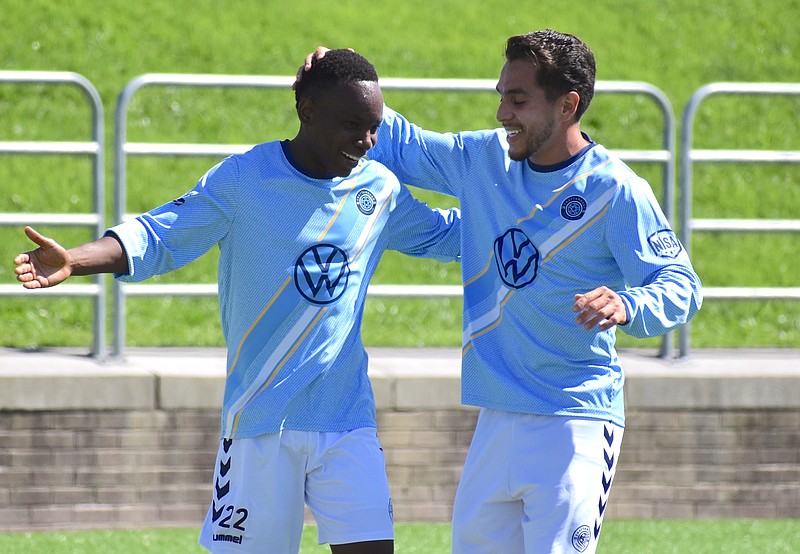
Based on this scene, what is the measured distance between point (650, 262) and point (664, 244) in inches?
3.7

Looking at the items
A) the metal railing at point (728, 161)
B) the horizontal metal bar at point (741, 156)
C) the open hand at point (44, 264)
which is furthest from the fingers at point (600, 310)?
the horizontal metal bar at point (741, 156)

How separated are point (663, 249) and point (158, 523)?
3386 millimetres

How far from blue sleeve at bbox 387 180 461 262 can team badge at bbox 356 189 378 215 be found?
0.12 metres

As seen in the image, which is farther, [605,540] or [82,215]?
[82,215]

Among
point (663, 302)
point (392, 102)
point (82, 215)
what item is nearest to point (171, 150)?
point (82, 215)

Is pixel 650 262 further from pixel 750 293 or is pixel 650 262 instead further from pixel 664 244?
pixel 750 293

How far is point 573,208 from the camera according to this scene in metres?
3.83

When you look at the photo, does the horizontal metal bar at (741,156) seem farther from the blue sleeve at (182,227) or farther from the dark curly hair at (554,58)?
the blue sleeve at (182,227)

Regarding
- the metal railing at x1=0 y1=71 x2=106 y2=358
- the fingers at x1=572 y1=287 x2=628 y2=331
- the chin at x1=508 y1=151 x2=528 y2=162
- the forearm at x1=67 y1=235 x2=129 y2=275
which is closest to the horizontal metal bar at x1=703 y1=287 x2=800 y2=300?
the metal railing at x1=0 y1=71 x2=106 y2=358

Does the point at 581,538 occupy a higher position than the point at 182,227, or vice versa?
the point at 182,227

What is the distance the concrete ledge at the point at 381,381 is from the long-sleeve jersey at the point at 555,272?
241cm

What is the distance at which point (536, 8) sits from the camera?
14.8 metres

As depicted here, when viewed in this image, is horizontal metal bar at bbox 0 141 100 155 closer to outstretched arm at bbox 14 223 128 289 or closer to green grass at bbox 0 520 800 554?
green grass at bbox 0 520 800 554

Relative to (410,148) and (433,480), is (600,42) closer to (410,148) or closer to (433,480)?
(433,480)
